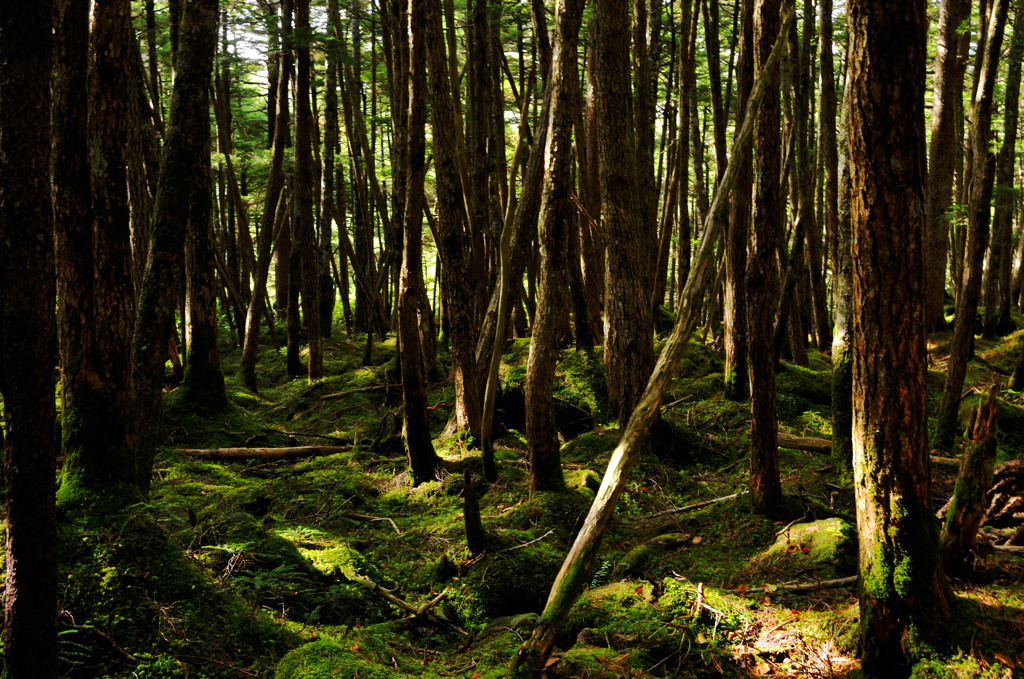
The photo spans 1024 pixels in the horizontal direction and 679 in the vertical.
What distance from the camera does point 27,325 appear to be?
2.89 meters

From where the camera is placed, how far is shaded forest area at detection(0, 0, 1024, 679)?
335 centimetres

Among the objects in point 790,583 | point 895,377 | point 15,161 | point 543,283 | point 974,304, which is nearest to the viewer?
point 15,161

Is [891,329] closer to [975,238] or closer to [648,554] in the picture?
[648,554]

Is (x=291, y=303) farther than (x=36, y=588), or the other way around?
(x=291, y=303)

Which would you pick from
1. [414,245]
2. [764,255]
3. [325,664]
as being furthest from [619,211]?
[325,664]

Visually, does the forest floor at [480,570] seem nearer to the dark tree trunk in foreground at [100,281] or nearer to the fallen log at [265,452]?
the fallen log at [265,452]

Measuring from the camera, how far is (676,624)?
469 centimetres

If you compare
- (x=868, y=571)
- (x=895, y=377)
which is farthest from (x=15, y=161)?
(x=868, y=571)

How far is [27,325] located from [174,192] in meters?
3.15

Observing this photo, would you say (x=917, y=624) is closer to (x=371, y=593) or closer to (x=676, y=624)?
(x=676, y=624)

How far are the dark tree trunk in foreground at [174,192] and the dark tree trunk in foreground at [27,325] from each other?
2.66m

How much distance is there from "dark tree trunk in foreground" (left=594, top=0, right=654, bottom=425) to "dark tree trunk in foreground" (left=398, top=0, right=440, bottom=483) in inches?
75.7

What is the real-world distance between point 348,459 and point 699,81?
1497 cm

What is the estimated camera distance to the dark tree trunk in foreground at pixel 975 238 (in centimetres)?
731
